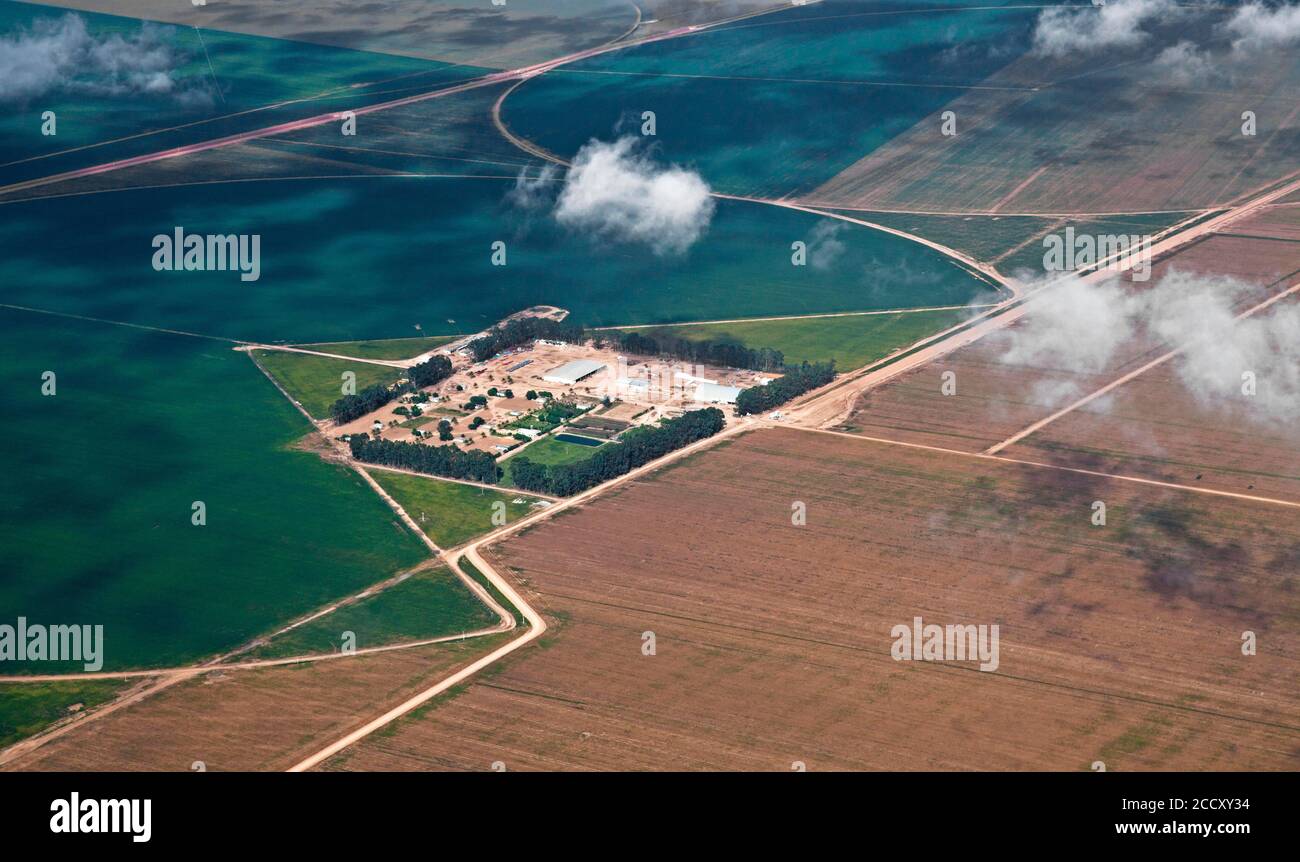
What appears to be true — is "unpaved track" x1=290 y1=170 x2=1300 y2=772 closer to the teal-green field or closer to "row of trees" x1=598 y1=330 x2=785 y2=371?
the teal-green field

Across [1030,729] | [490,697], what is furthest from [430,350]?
[1030,729]

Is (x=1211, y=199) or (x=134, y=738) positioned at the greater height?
(x=1211, y=199)

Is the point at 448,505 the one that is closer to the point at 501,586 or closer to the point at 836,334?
the point at 501,586

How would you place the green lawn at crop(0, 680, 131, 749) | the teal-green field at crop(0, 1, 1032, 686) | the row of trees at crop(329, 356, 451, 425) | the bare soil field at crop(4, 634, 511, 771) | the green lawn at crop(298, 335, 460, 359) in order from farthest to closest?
the green lawn at crop(298, 335, 460, 359) → the row of trees at crop(329, 356, 451, 425) → the teal-green field at crop(0, 1, 1032, 686) → the green lawn at crop(0, 680, 131, 749) → the bare soil field at crop(4, 634, 511, 771)

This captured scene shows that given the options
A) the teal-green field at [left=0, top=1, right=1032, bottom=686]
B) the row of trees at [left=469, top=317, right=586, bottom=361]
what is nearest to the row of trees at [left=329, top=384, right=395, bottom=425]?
the teal-green field at [left=0, top=1, right=1032, bottom=686]

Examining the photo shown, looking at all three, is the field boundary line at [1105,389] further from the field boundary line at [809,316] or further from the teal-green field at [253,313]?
the teal-green field at [253,313]

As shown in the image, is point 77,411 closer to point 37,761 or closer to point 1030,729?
point 37,761
